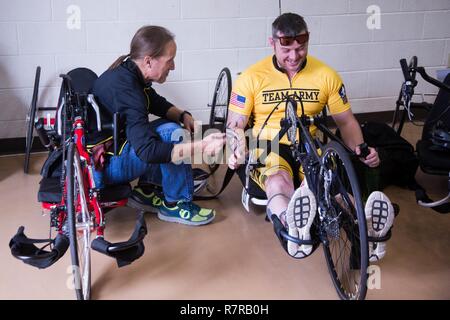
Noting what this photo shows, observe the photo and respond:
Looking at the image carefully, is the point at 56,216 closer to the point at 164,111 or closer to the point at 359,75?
the point at 164,111

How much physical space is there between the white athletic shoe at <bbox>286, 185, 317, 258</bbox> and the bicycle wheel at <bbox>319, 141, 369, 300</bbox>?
0.19ft

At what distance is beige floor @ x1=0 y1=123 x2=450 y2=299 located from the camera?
6.95ft

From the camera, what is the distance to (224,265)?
231cm

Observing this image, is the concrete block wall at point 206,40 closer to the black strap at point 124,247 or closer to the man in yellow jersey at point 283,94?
the man in yellow jersey at point 283,94

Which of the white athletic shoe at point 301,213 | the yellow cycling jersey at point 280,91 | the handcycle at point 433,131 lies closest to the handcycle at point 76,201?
the white athletic shoe at point 301,213

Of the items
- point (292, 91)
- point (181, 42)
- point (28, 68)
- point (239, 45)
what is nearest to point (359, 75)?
point (239, 45)

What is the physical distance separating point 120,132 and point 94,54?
1456 mm

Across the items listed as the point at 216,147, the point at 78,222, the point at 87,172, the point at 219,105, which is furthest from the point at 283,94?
the point at 78,222

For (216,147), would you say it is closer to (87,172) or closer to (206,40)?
(87,172)

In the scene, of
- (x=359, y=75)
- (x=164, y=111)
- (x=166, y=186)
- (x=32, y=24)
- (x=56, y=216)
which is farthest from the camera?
(x=359, y=75)

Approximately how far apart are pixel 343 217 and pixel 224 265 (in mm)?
619

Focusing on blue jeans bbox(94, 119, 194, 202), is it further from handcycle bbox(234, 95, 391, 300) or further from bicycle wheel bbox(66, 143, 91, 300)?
handcycle bbox(234, 95, 391, 300)

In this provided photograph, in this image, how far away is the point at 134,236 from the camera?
201 centimetres

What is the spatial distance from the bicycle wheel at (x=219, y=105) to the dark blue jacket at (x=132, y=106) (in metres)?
0.83
